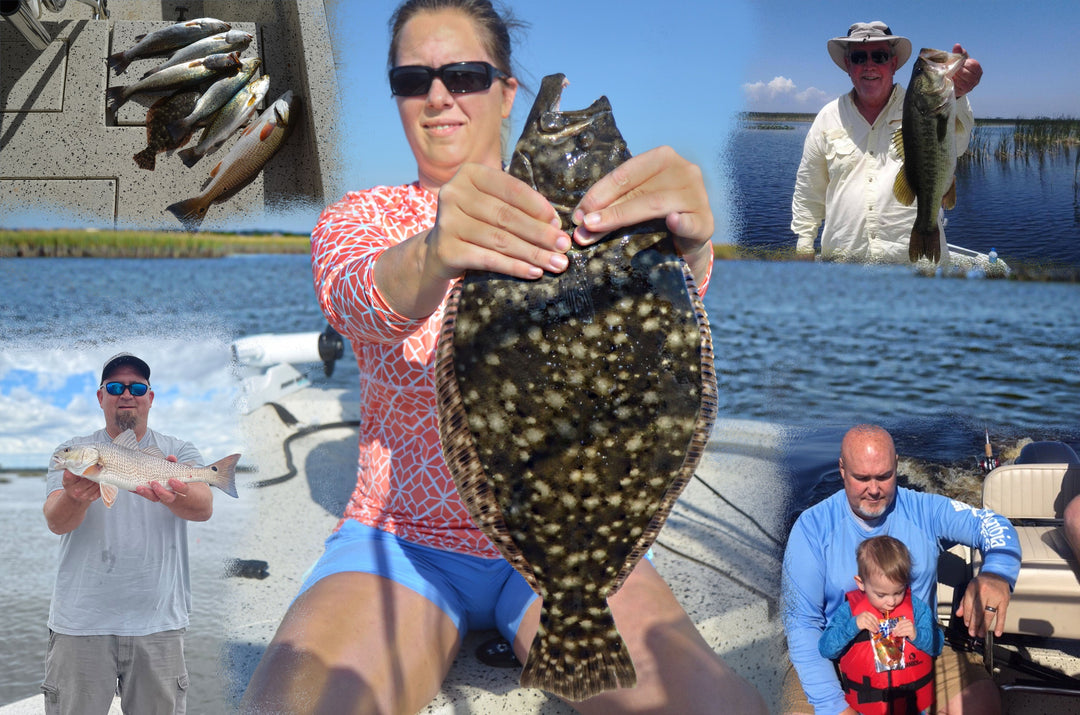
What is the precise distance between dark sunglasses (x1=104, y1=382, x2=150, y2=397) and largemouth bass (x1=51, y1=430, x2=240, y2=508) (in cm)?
8

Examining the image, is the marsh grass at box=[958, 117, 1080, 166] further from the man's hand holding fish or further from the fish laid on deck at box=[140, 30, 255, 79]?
the fish laid on deck at box=[140, 30, 255, 79]

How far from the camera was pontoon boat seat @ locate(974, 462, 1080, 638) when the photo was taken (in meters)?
1.50

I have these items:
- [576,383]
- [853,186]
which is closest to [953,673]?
[576,383]

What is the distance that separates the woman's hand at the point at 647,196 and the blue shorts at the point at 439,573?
0.70 metres

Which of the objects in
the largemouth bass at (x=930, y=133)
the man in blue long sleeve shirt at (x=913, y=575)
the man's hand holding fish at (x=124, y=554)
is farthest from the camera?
the largemouth bass at (x=930, y=133)

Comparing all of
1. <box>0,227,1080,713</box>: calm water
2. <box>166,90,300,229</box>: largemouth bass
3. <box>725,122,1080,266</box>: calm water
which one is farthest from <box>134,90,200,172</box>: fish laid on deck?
<box>725,122,1080,266</box>: calm water

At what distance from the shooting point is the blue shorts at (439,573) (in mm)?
1019

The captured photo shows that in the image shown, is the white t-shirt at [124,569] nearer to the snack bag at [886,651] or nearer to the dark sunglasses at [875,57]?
the snack bag at [886,651]

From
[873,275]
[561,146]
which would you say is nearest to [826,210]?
[561,146]

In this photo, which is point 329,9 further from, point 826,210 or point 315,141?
point 826,210

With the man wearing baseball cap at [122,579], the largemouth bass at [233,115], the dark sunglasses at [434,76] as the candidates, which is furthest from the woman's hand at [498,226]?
the largemouth bass at [233,115]

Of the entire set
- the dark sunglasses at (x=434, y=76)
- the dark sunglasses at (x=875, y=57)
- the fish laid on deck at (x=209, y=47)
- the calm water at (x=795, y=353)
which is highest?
the fish laid on deck at (x=209, y=47)

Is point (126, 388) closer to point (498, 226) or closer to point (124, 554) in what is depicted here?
point (124, 554)

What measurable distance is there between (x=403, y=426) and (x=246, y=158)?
5.88 metres
